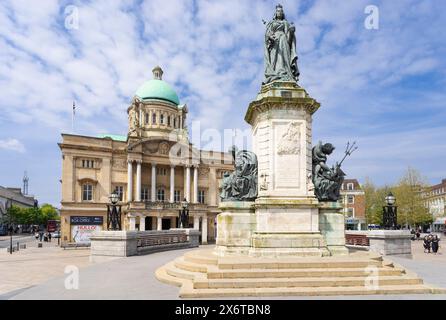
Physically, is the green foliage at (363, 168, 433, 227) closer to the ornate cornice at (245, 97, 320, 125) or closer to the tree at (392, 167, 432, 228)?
the tree at (392, 167, 432, 228)

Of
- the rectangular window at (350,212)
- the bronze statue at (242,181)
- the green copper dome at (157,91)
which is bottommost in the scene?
the rectangular window at (350,212)

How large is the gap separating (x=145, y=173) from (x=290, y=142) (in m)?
49.7

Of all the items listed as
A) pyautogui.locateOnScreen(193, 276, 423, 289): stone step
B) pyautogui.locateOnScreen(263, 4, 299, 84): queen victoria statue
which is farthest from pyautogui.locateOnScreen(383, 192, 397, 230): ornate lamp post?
pyautogui.locateOnScreen(193, 276, 423, 289): stone step

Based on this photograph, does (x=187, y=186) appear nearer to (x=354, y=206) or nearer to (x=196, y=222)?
(x=196, y=222)

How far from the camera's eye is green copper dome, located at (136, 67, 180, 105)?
69000mm

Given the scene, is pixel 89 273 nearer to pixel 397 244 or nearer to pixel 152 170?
pixel 397 244

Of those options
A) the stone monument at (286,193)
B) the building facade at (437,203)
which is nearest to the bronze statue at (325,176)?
the stone monument at (286,193)

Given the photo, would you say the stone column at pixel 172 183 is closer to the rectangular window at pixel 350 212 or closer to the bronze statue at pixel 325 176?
the rectangular window at pixel 350 212

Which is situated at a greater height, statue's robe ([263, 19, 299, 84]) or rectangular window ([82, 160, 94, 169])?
statue's robe ([263, 19, 299, 84])

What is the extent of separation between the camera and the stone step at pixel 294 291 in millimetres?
9273

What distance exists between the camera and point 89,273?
543 inches

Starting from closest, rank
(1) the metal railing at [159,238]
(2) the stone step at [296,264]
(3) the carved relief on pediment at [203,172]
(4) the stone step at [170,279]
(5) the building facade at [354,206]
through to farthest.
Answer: (2) the stone step at [296,264] < (4) the stone step at [170,279] < (1) the metal railing at [159,238] < (3) the carved relief on pediment at [203,172] < (5) the building facade at [354,206]

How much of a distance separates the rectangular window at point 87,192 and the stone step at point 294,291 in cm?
4893

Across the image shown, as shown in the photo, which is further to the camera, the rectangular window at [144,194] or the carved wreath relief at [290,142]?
the rectangular window at [144,194]
